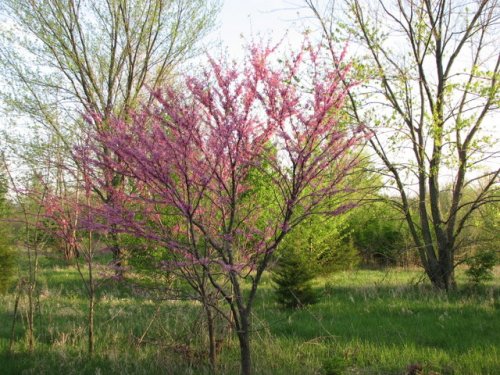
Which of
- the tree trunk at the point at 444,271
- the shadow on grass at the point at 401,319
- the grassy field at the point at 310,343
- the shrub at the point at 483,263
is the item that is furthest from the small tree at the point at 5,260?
the shrub at the point at 483,263

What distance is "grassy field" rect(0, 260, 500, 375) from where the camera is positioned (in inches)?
184

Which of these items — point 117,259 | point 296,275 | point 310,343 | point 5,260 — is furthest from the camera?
point 5,260

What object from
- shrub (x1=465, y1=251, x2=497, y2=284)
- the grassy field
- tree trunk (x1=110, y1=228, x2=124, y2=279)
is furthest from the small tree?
shrub (x1=465, y1=251, x2=497, y2=284)

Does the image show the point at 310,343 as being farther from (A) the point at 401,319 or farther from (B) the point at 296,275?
(B) the point at 296,275

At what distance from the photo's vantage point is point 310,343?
5.45m

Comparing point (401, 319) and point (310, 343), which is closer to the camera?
point (310, 343)

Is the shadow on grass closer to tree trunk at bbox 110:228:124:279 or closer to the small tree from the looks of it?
tree trunk at bbox 110:228:124:279

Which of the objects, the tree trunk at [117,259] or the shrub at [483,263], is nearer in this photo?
the tree trunk at [117,259]

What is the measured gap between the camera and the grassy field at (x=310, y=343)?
4.67m

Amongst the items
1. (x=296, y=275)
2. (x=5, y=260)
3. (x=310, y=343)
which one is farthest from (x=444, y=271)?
(x=5, y=260)

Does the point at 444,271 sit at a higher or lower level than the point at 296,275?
lower

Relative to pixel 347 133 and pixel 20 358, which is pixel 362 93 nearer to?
pixel 347 133

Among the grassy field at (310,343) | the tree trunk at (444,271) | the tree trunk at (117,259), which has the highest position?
the tree trunk at (117,259)

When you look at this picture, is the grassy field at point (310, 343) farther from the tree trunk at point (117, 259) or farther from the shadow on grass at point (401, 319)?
the tree trunk at point (117, 259)
